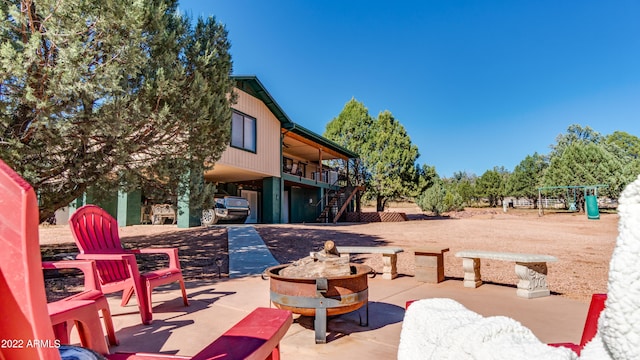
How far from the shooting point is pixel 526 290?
4773mm

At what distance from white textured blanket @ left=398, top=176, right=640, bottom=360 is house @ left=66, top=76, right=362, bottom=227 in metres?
11.5

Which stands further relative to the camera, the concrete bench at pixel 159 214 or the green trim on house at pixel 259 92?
the concrete bench at pixel 159 214

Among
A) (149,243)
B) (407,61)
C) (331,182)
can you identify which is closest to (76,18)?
(149,243)

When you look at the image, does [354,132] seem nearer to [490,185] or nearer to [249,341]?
[249,341]

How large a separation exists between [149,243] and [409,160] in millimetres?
21165

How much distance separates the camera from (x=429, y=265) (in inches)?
230

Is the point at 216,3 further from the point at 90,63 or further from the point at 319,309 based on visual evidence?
the point at 319,309

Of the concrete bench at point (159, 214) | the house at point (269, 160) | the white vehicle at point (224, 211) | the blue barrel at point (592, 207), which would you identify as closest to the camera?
the house at point (269, 160)

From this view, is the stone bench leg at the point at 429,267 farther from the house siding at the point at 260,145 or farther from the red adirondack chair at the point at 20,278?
the house siding at the point at 260,145

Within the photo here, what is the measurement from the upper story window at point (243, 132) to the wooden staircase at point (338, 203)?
7635 millimetres

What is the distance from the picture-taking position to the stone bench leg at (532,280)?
15.7ft

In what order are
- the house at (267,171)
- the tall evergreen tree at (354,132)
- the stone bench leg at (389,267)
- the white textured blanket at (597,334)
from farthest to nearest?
the tall evergreen tree at (354,132), the house at (267,171), the stone bench leg at (389,267), the white textured blanket at (597,334)

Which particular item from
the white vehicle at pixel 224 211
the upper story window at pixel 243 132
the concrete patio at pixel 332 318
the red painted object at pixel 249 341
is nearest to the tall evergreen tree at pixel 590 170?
the upper story window at pixel 243 132

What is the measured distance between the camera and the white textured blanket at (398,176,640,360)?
64 centimetres
